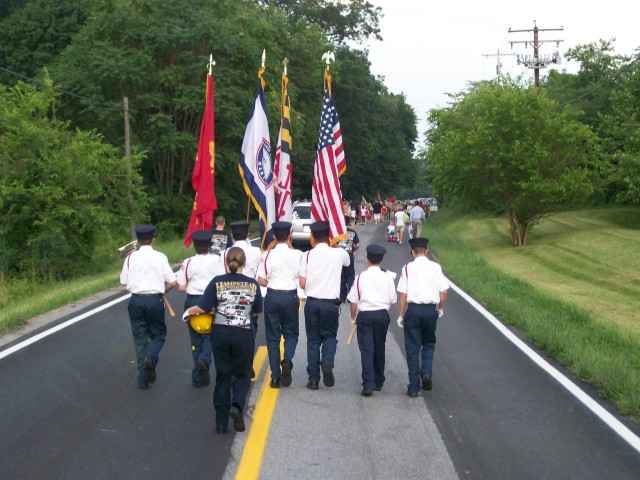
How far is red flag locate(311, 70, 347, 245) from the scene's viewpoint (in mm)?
12331

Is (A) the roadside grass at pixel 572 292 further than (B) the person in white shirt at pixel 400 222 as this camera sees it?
No

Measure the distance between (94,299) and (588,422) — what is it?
457 inches

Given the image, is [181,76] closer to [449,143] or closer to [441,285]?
Result: [449,143]

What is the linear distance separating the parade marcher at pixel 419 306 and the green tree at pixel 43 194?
53.1ft

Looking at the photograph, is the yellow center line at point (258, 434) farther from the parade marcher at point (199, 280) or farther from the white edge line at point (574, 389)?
the white edge line at point (574, 389)

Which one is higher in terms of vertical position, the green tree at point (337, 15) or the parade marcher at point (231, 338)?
the green tree at point (337, 15)

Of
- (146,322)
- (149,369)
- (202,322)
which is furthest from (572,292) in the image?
(202,322)

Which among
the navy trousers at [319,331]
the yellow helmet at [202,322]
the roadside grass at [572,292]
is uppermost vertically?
the yellow helmet at [202,322]

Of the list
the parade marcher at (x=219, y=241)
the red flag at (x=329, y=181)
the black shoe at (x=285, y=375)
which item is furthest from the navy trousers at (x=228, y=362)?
the parade marcher at (x=219, y=241)

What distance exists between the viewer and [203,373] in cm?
917

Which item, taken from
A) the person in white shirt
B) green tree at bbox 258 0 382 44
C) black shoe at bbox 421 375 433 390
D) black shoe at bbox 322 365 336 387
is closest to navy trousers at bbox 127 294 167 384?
black shoe at bbox 322 365 336 387

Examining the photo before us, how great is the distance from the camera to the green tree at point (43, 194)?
23312 millimetres

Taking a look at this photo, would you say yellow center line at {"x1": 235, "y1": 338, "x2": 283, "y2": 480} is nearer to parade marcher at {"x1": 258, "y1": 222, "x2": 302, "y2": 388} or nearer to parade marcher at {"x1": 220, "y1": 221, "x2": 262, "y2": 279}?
parade marcher at {"x1": 258, "y1": 222, "x2": 302, "y2": 388}

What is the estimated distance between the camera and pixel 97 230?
24.8 metres
